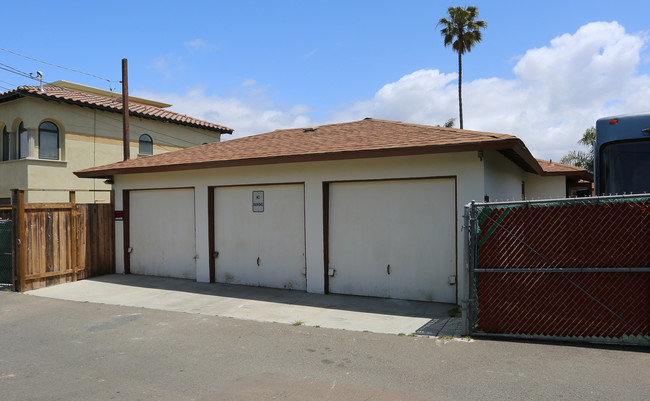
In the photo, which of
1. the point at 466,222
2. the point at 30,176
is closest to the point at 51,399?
Result: the point at 466,222

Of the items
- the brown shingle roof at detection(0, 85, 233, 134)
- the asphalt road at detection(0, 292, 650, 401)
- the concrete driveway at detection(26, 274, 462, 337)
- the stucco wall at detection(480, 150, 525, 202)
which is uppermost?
the brown shingle roof at detection(0, 85, 233, 134)

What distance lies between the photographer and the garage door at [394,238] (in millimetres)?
8125

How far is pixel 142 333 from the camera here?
21.8ft

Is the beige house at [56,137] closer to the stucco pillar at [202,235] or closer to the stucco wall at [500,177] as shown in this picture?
the stucco pillar at [202,235]

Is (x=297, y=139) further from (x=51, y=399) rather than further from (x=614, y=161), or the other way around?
(x=51, y=399)

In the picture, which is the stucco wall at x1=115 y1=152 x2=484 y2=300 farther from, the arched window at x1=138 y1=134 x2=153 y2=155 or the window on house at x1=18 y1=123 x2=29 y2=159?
the arched window at x1=138 y1=134 x2=153 y2=155

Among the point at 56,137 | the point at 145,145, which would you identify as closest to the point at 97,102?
the point at 56,137

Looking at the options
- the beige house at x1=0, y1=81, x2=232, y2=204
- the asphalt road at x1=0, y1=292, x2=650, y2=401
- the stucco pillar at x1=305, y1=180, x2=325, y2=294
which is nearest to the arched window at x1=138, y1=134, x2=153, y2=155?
the beige house at x1=0, y1=81, x2=232, y2=204

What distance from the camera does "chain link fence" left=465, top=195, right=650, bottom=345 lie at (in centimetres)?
549

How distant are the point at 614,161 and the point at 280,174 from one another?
612 centimetres

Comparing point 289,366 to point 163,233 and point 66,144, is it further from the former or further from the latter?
point 66,144

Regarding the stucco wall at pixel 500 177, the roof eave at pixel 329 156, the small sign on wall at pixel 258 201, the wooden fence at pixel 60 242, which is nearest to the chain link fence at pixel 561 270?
the roof eave at pixel 329 156

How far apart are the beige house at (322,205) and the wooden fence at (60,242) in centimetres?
47

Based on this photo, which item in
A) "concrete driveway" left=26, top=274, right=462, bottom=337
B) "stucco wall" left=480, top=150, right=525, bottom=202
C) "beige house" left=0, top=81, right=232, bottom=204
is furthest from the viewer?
"beige house" left=0, top=81, right=232, bottom=204
